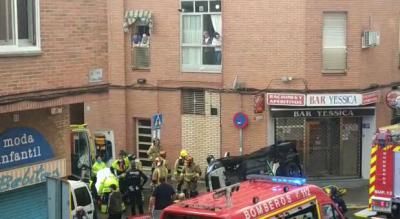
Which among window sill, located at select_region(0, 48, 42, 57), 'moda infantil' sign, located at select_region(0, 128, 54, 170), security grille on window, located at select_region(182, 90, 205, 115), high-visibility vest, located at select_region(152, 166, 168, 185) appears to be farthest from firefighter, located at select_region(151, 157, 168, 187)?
window sill, located at select_region(0, 48, 42, 57)

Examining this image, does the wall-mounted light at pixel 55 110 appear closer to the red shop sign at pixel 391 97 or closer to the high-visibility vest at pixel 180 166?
the high-visibility vest at pixel 180 166

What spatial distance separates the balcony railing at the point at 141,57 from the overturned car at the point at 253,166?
6658 mm

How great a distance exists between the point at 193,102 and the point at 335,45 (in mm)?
5248

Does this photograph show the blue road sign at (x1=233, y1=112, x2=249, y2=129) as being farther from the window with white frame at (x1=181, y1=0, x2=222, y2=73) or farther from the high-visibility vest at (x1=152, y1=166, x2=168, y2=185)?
the high-visibility vest at (x1=152, y1=166, x2=168, y2=185)

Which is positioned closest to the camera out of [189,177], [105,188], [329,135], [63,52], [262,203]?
[262,203]

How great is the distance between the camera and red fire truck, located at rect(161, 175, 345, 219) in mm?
9586

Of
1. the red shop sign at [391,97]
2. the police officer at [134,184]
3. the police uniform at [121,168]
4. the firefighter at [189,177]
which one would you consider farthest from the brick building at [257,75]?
the police officer at [134,184]

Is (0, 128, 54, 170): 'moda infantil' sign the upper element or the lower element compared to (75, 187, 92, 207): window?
upper

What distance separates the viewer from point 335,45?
2234 centimetres

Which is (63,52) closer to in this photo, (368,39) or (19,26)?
(19,26)

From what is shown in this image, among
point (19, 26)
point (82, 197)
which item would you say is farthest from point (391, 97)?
point (19, 26)

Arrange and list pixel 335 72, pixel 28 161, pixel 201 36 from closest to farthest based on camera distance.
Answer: pixel 28 161 → pixel 335 72 → pixel 201 36

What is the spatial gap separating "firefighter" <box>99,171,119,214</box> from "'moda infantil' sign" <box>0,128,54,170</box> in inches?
176

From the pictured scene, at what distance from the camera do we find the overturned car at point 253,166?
17.4 meters
